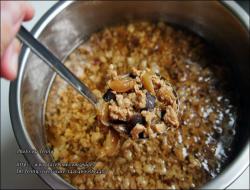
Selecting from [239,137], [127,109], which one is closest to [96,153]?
[127,109]

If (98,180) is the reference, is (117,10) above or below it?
above

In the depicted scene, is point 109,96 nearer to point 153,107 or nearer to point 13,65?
point 153,107

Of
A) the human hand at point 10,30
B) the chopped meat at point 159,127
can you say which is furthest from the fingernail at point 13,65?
the chopped meat at point 159,127

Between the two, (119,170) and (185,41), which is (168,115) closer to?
(119,170)

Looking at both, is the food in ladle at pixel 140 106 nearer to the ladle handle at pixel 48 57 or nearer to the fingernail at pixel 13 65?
the ladle handle at pixel 48 57

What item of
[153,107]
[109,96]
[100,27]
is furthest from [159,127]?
[100,27]

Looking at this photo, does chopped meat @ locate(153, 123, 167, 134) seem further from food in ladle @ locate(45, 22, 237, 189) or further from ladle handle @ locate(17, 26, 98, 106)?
ladle handle @ locate(17, 26, 98, 106)
